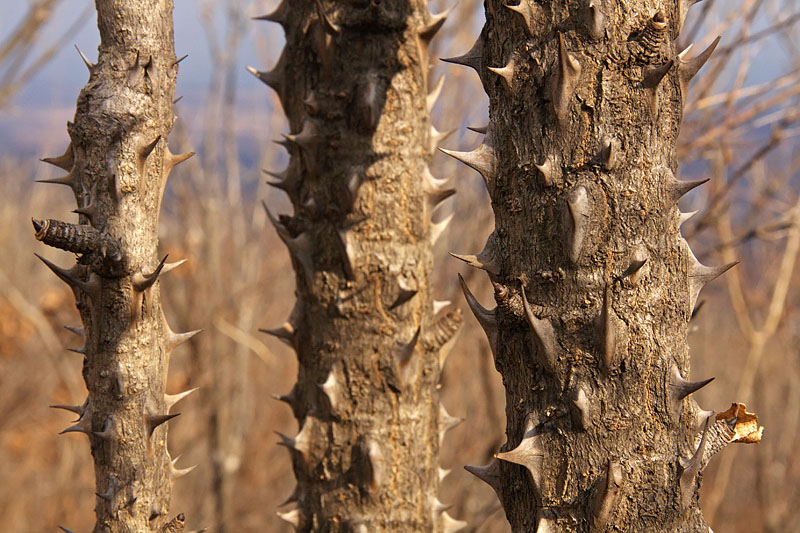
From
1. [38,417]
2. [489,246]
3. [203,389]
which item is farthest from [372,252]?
[38,417]

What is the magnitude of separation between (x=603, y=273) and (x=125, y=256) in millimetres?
957

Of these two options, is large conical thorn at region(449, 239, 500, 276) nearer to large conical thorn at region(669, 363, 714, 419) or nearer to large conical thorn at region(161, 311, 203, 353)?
large conical thorn at region(669, 363, 714, 419)

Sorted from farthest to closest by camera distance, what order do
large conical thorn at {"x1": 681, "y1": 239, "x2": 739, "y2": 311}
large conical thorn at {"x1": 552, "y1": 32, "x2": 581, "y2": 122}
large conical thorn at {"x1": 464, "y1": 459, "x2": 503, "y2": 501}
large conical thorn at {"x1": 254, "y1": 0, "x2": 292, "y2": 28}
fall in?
large conical thorn at {"x1": 254, "y1": 0, "x2": 292, "y2": 28}, large conical thorn at {"x1": 464, "y1": 459, "x2": 503, "y2": 501}, large conical thorn at {"x1": 681, "y1": 239, "x2": 739, "y2": 311}, large conical thorn at {"x1": 552, "y1": 32, "x2": 581, "y2": 122}

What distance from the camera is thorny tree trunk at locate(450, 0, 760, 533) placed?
1.47 m

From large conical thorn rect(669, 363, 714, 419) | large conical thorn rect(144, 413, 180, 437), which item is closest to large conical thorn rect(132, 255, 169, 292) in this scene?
large conical thorn rect(144, 413, 180, 437)

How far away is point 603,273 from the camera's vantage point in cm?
148

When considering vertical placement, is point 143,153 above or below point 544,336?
above

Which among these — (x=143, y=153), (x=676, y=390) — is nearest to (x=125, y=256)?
(x=143, y=153)

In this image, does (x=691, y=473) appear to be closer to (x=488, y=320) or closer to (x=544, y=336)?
(x=544, y=336)

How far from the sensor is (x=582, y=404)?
147cm

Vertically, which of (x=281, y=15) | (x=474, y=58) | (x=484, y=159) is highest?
(x=281, y=15)

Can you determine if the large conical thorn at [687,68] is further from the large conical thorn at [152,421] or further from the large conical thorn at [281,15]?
the large conical thorn at [281,15]

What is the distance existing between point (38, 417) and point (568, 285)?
10785 millimetres

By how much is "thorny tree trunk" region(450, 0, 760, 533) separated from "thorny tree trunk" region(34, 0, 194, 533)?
74 cm
